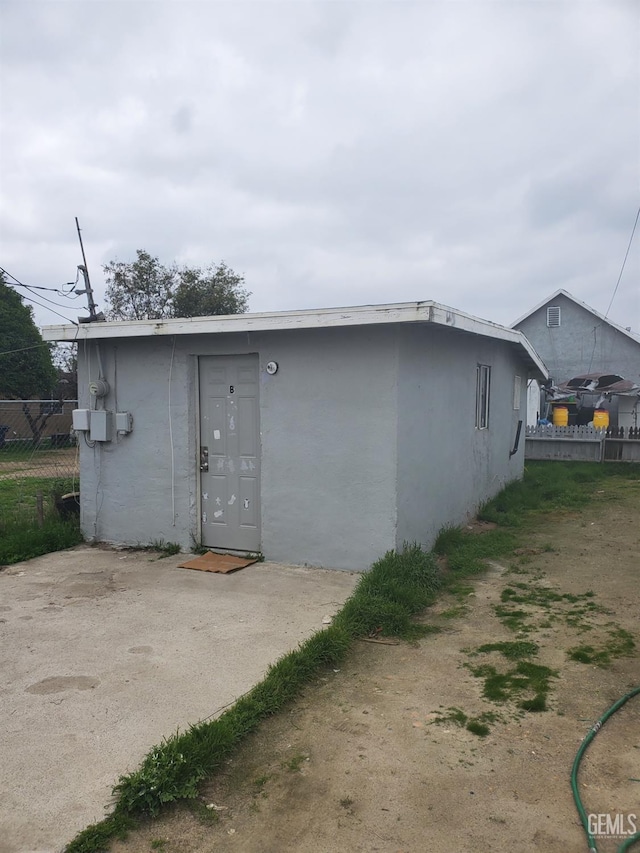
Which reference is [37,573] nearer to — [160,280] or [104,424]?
[104,424]

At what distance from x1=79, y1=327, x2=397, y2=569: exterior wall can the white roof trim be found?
1.05ft

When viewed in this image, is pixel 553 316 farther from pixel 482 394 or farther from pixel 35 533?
pixel 35 533

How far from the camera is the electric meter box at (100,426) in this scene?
7.82m

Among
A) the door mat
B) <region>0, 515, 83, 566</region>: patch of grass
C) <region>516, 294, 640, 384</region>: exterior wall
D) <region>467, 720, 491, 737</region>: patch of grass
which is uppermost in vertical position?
<region>516, 294, 640, 384</region>: exterior wall

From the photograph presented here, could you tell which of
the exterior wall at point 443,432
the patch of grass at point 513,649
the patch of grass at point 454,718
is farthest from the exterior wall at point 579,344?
the patch of grass at point 454,718

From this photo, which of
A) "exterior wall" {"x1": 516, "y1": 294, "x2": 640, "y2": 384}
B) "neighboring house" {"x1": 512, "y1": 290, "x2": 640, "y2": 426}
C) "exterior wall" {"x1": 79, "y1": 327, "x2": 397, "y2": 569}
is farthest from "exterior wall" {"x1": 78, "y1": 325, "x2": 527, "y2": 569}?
"exterior wall" {"x1": 516, "y1": 294, "x2": 640, "y2": 384}

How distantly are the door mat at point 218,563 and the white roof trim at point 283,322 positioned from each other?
250cm

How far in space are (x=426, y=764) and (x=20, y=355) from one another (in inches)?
909

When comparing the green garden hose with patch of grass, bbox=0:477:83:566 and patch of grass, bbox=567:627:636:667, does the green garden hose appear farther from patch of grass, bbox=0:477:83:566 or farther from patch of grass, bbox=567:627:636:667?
patch of grass, bbox=0:477:83:566

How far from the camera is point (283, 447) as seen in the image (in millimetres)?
6965

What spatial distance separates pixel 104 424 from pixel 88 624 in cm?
314

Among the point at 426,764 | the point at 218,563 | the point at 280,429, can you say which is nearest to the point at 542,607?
the point at 426,764

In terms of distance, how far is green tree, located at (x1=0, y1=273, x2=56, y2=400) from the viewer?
2277cm

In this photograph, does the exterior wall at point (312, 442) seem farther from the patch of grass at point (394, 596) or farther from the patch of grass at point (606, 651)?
the patch of grass at point (606, 651)
